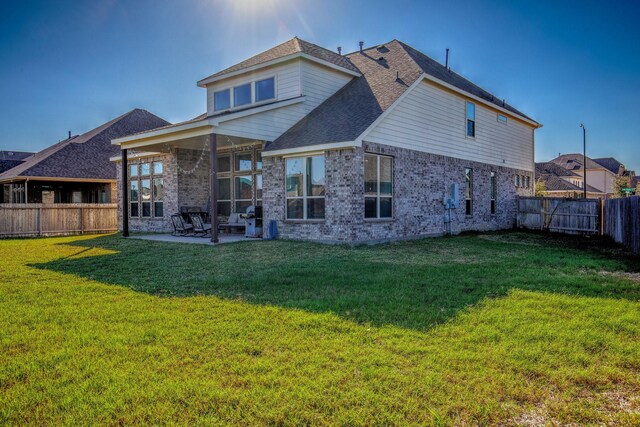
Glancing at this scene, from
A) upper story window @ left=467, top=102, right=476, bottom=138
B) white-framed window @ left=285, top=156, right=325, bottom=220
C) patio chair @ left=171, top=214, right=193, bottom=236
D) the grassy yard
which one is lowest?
the grassy yard

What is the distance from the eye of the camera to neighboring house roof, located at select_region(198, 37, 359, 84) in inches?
608

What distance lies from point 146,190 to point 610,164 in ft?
242

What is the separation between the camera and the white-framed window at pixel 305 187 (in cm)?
1288

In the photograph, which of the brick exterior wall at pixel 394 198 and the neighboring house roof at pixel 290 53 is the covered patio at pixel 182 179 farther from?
the neighboring house roof at pixel 290 53

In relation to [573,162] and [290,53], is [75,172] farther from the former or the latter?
[573,162]

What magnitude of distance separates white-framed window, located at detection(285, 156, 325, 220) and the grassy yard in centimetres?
521

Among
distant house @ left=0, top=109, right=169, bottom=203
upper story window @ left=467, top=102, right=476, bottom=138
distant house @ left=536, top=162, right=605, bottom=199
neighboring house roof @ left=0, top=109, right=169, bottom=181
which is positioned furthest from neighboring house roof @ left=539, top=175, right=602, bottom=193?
distant house @ left=0, top=109, right=169, bottom=203

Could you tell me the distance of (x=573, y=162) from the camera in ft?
206

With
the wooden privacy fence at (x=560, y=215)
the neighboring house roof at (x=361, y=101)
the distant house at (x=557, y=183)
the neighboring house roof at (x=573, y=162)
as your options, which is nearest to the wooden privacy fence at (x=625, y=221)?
the wooden privacy fence at (x=560, y=215)

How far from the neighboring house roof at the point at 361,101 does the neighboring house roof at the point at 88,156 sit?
1530cm

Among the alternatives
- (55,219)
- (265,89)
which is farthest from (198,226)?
(55,219)

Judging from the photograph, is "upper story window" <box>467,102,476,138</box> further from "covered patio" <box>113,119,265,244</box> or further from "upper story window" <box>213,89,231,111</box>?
"upper story window" <box>213,89,231,111</box>

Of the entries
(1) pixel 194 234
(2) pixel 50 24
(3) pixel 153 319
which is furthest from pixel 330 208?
(2) pixel 50 24

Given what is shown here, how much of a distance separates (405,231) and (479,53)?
32.0ft
